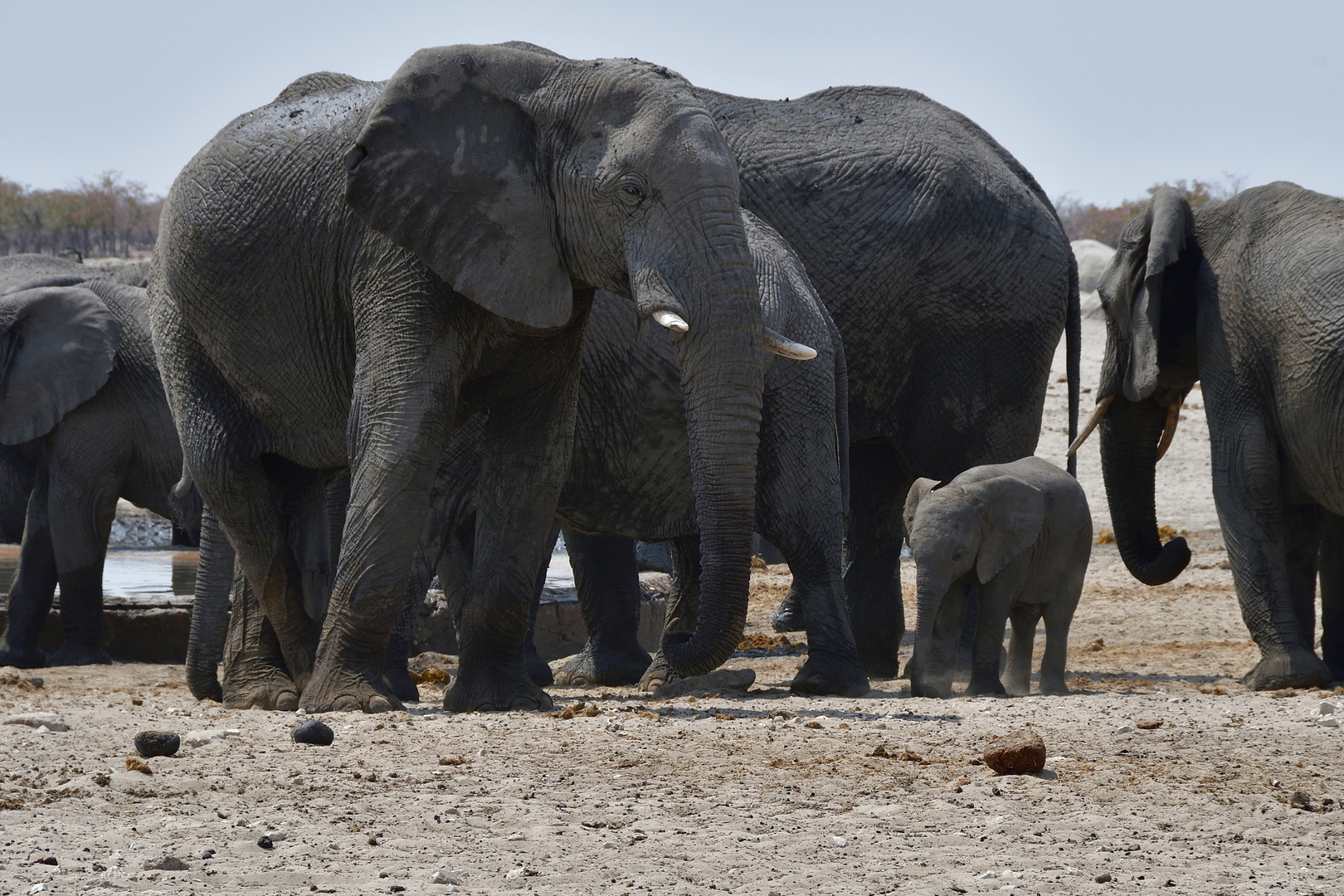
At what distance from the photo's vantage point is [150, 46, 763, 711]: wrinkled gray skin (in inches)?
212

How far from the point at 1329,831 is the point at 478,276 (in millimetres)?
2961

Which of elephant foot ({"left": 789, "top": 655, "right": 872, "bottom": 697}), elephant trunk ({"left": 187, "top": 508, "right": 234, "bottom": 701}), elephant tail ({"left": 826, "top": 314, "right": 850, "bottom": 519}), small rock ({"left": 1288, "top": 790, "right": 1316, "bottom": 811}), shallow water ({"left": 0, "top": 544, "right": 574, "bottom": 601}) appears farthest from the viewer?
shallow water ({"left": 0, "top": 544, "right": 574, "bottom": 601})

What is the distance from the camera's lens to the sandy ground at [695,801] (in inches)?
151

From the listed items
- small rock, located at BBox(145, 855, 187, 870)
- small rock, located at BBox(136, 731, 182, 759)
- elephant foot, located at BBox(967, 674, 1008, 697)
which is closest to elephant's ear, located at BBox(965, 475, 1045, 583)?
elephant foot, located at BBox(967, 674, 1008, 697)

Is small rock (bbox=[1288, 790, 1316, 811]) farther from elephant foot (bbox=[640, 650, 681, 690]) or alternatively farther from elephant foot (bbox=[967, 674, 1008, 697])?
elephant foot (bbox=[640, 650, 681, 690])

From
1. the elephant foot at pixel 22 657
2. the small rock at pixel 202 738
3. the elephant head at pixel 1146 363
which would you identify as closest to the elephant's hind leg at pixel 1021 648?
the elephant head at pixel 1146 363

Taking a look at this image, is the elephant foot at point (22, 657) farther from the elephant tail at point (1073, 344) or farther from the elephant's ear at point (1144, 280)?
the elephant's ear at point (1144, 280)

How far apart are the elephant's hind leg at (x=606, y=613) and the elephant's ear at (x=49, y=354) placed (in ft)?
13.0

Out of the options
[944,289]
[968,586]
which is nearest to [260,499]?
[968,586]

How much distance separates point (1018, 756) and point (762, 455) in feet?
8.12

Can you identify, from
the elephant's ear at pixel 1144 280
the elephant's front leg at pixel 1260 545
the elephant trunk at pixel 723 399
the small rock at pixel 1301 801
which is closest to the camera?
the small rock at pixel 1301 801

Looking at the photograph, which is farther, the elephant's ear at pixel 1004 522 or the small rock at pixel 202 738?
the elephant's ear at pixel 1004 522

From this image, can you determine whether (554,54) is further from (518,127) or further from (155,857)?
Result: (155,857)

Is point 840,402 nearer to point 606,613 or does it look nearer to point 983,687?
point 983,687
